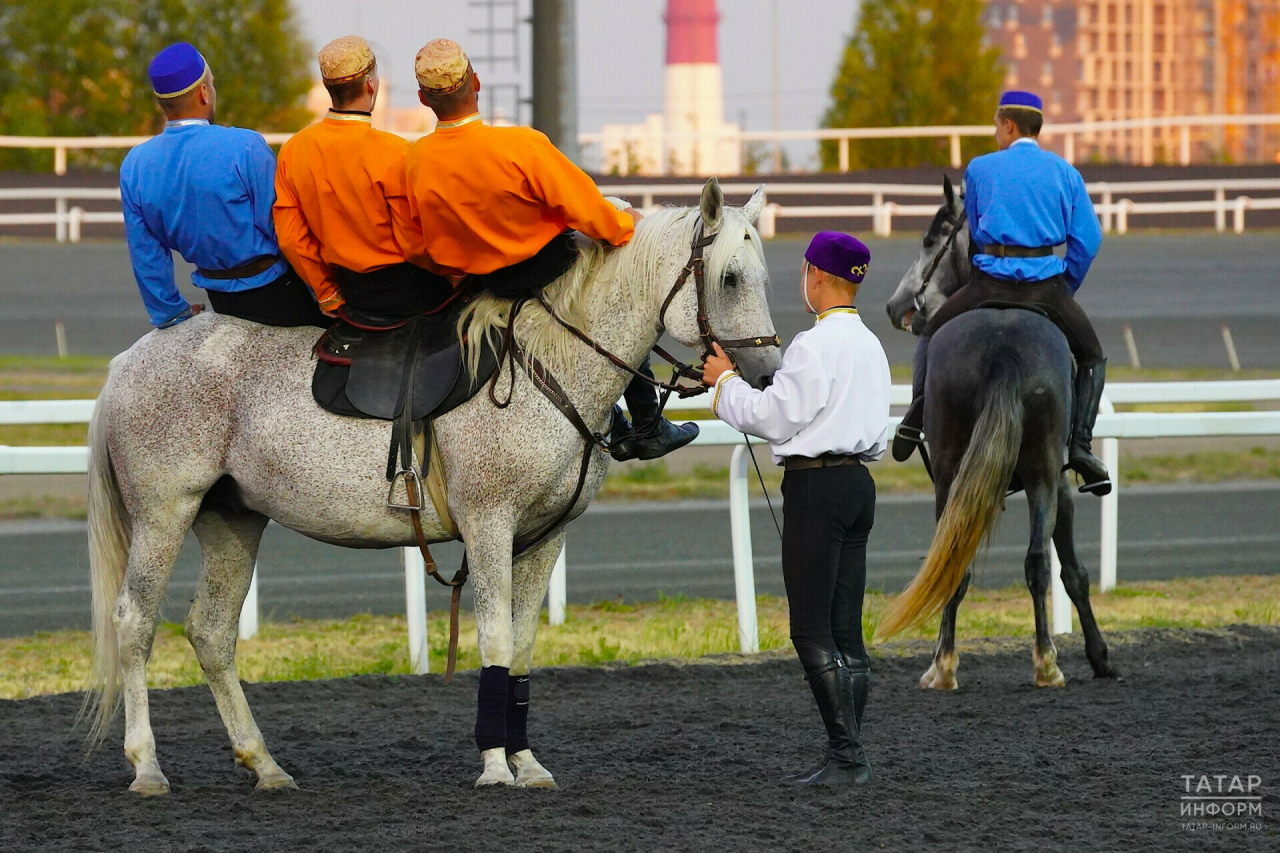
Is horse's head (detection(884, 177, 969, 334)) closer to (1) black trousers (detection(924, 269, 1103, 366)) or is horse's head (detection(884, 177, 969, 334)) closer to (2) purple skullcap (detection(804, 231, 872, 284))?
(1) black trousers (detection(924, 269, 1103, 366))

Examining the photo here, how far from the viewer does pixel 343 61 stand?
5020 millimetres

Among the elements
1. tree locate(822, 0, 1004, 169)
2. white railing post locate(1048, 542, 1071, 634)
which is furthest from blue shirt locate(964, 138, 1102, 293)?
tree locate(822, 0, 1004, 169)

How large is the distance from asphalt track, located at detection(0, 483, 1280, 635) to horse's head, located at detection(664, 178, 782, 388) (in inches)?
156

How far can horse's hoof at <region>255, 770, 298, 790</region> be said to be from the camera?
526cm

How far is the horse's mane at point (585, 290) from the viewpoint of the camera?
4.97m

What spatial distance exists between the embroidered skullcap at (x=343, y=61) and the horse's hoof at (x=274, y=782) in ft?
7.26

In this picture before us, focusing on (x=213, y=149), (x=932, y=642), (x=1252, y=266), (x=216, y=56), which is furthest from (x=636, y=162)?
(x=213, y=149)

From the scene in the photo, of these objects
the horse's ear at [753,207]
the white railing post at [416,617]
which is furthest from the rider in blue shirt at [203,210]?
the white railing post at [416,617]

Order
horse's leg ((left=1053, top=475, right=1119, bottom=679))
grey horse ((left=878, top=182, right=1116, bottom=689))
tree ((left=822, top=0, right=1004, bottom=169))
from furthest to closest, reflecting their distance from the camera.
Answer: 1. tree ((left=822, top=0, right=1004, bottom=169))
2. horse's leg ((left=1053, top=475, right=1119, bottom=679))
3. grey horse ((left=878, top=182, right=1116, bottom=689))

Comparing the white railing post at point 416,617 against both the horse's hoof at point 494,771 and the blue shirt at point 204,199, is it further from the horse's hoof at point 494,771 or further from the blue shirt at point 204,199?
the blue shirt at point 204,199

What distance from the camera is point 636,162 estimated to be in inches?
1070

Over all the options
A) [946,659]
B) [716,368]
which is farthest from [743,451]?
[716,368]

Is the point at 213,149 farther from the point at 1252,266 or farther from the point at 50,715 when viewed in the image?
the point at 1252,266

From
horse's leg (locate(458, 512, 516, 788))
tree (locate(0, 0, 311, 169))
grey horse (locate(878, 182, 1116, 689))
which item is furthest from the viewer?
tree (locate(0, 0, 311, 169))
